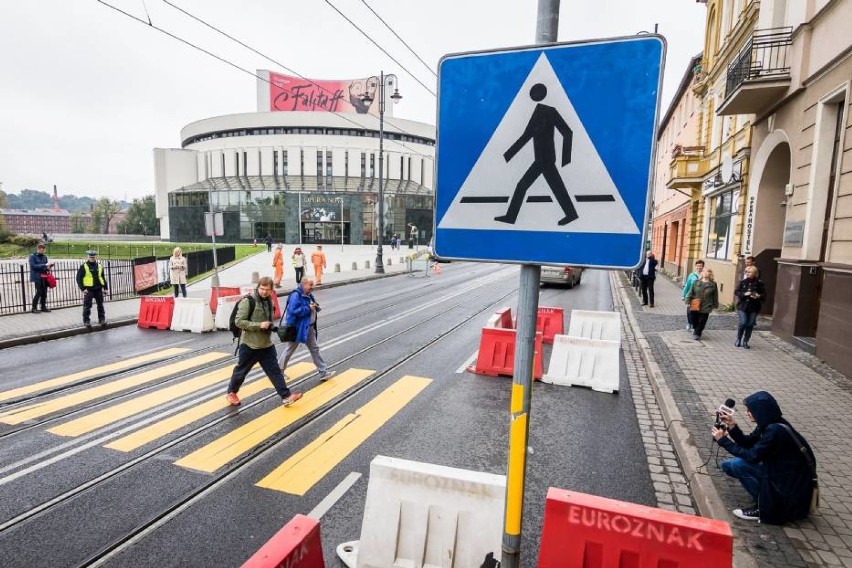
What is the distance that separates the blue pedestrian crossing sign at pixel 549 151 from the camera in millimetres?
1699

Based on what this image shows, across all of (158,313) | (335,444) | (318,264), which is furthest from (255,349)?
(318,264)

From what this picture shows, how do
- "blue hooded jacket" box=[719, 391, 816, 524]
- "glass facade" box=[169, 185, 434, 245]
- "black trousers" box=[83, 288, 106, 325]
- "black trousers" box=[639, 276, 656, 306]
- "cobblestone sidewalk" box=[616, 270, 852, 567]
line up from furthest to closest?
1. "glass facade" box=[169, 185, 434, 245]
2. "black trousers" box=[639, 276, 656, 306]
3. "black trousers" box=[83, 288, 106, 325]
4. "blue hooded jacket" box=[719, 391, 816, 524]
5. "cobblestone sidewalk" box=[616, 270, 852, 567]

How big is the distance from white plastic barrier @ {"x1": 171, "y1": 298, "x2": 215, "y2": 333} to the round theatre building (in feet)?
157

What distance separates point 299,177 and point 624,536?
70666mm

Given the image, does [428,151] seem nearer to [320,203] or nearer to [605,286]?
[320,203]

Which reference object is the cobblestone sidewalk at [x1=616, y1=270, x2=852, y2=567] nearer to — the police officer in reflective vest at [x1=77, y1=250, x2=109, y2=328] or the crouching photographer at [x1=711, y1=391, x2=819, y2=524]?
the crouching photographer at [x1=711, y1=391, x2=819, y2=524]

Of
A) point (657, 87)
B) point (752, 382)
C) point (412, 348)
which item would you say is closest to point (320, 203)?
point (412, 348)

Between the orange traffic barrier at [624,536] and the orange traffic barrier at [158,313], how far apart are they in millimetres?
11526

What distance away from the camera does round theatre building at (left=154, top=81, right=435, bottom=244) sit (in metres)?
63.5

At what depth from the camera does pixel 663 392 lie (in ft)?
23.4

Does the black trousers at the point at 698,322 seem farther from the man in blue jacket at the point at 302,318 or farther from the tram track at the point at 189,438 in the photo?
the man in blue jacket at the point at 302,318

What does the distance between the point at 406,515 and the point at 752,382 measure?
6.94 meters

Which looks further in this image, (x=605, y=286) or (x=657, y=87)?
(x=605, y=286)

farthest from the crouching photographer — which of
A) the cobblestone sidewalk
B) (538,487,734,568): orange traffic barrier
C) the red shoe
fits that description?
the red shoe
